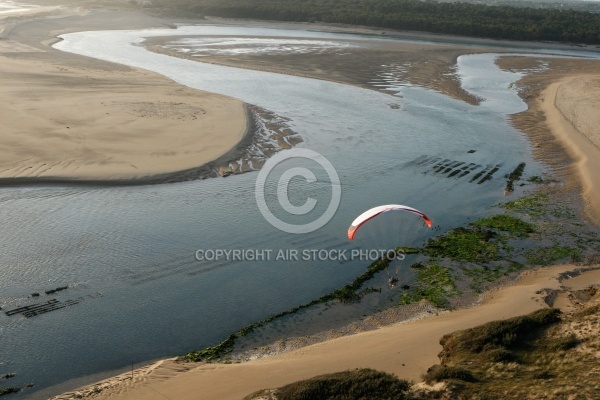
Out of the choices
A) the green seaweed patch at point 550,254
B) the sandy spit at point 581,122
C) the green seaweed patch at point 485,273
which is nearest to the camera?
the green seaweed patch at point 485,273

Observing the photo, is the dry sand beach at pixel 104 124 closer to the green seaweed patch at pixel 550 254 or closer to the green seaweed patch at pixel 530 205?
the green seaweed patch at pixel 530 205

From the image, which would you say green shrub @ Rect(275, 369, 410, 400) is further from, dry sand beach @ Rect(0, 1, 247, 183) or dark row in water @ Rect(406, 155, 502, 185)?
dark row in water @ Rect(406, 155, 502, 185)

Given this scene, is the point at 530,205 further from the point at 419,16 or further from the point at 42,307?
the point at 419,16

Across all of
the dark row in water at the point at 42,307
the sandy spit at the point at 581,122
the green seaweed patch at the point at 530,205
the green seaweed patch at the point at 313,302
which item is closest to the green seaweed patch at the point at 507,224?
the green seaweed patch at the point at 530,205

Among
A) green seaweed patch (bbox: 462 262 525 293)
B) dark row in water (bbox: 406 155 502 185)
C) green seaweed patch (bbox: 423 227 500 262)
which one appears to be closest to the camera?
green seaweed patch (bbox: 462 262 525 293)

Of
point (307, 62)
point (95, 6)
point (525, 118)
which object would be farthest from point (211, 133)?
point (95, 6)

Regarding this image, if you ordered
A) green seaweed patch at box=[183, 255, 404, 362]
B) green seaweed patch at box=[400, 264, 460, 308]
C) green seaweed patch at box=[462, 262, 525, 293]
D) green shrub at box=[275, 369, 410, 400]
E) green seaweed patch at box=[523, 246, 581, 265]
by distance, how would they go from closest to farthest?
green shrub at box=[275, 369, 410, 400] → green seaweed patch at box=[183, 255, 404, 362] → green seaweed patch at box=[400, 264, 460, 308] → green seaweed patch at box=[462, 262, 525, 293] → green seaweed patch at box=[523, 246, 581, 265]

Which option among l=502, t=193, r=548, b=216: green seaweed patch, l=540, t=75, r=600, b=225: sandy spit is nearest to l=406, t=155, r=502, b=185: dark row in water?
l=502, t=193, r=548, b=216: green seaweed patch
